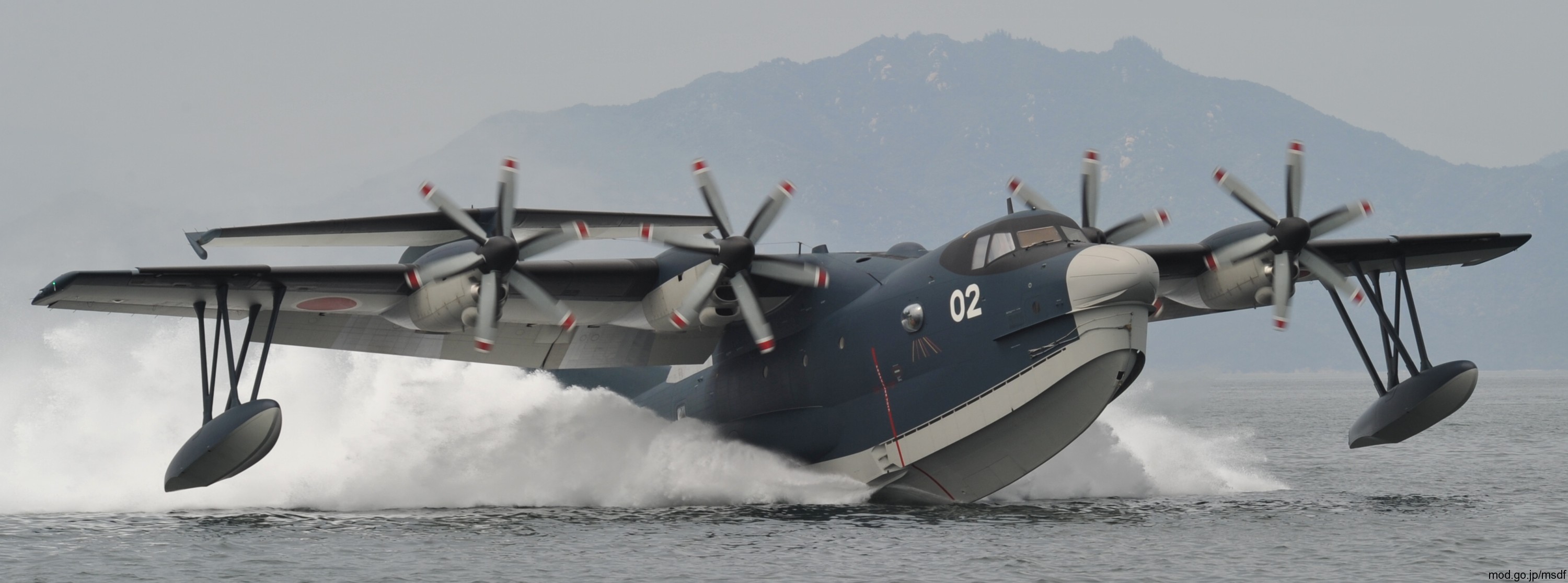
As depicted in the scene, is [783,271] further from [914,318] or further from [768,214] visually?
[914,318]

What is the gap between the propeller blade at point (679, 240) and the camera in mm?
21016

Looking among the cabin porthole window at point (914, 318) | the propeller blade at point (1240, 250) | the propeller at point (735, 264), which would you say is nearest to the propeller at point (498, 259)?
the propeller at point (735, 264)

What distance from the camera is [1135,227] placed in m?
23.3

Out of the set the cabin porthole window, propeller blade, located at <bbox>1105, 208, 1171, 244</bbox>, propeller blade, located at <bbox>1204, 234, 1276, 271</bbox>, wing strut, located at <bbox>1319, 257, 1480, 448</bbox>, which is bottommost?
wing strut, located at <bbox>1319, 257, 1480, 448</bbox>

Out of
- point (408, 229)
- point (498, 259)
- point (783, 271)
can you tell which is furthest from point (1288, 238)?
point (408, 229)

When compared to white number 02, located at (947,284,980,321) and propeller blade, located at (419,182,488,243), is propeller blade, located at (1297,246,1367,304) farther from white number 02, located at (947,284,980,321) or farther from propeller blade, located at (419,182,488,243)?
propeller blade, located at (419,182,488,243)

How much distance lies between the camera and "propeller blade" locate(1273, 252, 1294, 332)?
22.2 meters

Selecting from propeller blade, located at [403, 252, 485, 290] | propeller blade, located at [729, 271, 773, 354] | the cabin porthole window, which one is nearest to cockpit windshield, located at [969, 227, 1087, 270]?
the cabin porthole window

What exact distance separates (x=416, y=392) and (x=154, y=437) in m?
5.86

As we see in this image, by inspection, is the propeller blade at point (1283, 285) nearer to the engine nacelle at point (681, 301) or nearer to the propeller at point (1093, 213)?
the propeller at point (1093, 213)

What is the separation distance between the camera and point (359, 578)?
51.4 ft

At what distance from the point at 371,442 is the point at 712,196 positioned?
9.10m

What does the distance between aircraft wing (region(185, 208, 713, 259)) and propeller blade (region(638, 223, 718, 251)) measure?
118 millimetres

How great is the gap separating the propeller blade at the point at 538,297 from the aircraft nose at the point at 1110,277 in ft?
25.8
